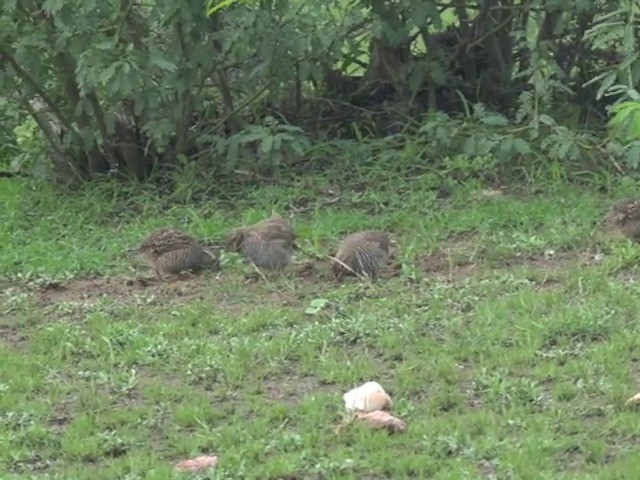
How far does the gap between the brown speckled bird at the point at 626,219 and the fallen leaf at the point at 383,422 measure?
2724 mm

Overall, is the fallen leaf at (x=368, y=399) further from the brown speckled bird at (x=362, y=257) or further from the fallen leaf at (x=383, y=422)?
the brown speckled bird at (x=362, y=257)

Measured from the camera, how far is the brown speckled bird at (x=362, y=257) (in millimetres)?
7777

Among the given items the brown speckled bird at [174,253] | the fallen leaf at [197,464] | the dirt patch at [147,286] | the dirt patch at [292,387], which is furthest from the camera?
the brown speckled bird at [174,253]

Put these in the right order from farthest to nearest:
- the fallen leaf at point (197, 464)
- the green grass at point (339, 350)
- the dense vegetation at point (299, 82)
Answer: the dense vegetation at point (299, 82) < the green grass at point (339, 350) < the fallen leaf at point (197, 464)

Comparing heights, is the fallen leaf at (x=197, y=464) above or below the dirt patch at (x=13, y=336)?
above

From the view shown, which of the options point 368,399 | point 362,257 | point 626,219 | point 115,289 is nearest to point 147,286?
point 115,289

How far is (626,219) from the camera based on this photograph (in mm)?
8078

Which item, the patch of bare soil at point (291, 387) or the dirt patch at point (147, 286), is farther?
the dirt patch at point (147, 286)

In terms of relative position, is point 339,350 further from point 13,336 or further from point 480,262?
point 13,336

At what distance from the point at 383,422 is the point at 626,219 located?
285cm

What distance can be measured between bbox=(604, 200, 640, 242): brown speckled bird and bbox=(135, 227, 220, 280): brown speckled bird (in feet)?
7.25

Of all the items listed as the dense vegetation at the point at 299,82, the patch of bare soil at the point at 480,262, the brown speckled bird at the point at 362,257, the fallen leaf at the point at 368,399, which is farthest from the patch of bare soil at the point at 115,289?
the fallen leaf at the point at 368,399

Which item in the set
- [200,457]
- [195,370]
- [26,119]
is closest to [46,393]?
[195,370]

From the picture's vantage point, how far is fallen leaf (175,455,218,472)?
550cm
